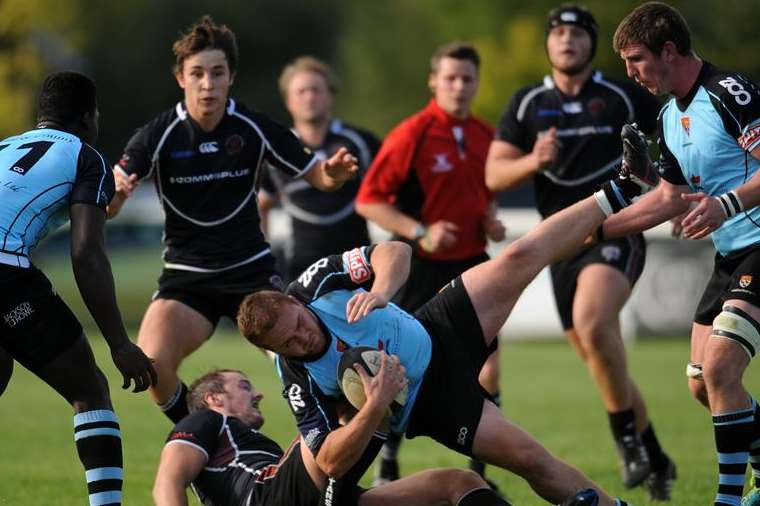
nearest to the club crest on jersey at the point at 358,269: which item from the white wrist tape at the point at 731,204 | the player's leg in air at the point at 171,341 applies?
the white wrist tape at the point at 731,204

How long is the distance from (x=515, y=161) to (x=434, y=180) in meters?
0.84

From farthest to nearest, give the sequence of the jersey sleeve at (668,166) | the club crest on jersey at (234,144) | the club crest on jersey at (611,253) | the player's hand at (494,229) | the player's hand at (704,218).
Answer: the player's hand at (494,229), the club crest on jersey at (611,253), the club crest on jersey at (234,144), the jersey sleeve at (668,166), the player's hand at (704,218)

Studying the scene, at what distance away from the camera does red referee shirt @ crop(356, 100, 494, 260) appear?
9914mm

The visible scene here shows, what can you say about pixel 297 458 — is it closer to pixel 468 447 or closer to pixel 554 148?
pixel 468 447

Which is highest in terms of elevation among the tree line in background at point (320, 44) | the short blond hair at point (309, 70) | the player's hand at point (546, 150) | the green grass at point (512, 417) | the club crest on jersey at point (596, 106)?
the tree line in background at point (320, 44)

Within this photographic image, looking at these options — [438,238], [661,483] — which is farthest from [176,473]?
[661,483]

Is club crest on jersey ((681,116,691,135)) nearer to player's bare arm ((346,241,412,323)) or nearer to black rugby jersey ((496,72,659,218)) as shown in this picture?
player's bare arm ((346,241,412,323))

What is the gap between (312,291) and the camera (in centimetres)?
658

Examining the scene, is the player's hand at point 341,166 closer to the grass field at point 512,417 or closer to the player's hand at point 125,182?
the player's hand at point 125,182

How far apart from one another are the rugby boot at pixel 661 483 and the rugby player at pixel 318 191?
370cm

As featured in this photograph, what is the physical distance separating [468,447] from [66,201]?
2.30 meters

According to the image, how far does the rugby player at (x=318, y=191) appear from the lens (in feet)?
37.3

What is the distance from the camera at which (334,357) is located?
6328 mm

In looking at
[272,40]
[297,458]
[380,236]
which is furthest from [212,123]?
[272,40]
